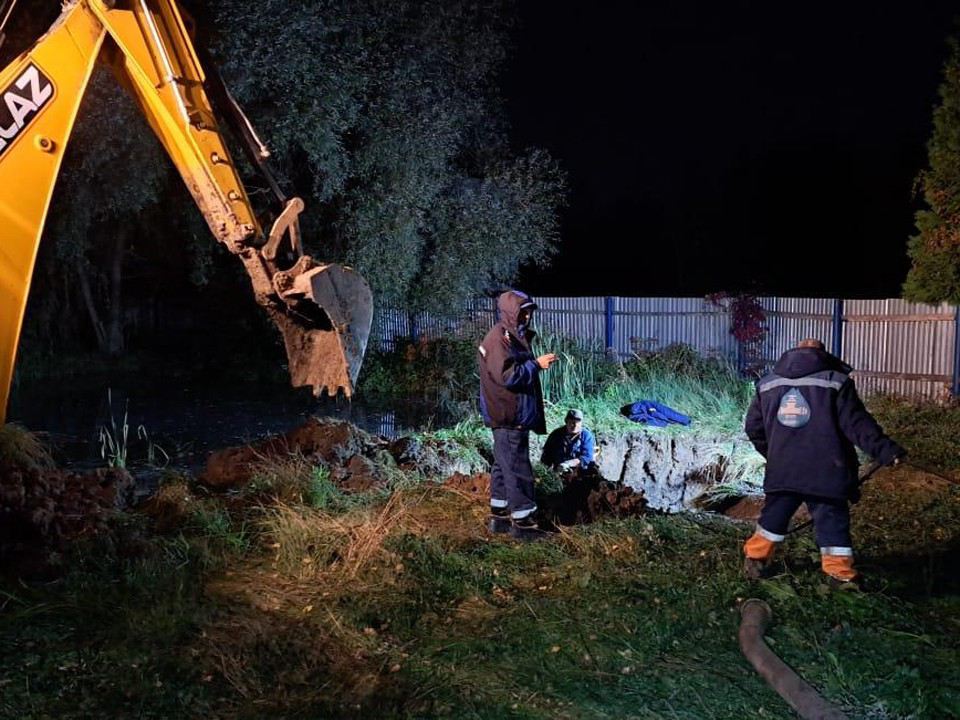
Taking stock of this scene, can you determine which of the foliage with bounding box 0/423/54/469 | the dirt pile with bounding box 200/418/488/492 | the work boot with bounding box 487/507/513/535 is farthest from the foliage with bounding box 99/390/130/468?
the work boot with bounding box 487/507/513/535

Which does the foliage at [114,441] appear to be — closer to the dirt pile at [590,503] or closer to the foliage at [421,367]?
the dirt pile at [590,503]

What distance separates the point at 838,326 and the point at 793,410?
352 inches

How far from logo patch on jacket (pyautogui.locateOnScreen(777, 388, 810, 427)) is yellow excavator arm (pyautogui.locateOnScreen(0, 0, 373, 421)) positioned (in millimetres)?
2632

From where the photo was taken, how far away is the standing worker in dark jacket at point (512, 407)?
5789mm

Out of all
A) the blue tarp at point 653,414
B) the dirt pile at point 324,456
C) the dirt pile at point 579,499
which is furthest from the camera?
the blue tarp at point 653,414

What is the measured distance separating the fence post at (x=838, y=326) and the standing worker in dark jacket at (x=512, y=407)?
335 inches

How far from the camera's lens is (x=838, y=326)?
42.0 feet

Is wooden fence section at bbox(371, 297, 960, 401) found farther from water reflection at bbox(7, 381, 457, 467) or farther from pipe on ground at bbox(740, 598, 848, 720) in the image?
pipe on ground at bbox(740, 598, 848, 720)

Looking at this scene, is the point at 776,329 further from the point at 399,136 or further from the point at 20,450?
the point at 20,450

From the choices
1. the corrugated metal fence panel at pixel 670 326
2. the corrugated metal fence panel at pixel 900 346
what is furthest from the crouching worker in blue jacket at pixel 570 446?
the corrugated metal fence panel at pixel 670 326

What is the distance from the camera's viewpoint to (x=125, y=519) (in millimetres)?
5754

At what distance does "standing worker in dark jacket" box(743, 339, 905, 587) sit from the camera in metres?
4.57

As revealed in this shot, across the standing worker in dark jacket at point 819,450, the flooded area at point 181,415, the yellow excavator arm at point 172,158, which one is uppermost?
the yellow excavator arm at point 172,158

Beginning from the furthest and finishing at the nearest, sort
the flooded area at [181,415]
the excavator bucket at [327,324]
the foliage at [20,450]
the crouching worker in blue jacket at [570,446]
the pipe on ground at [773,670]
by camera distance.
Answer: the flooded area at [181,415], the crouching worker in blue jacket at [570,446], the foliage at [20,450], the excavator bucket at [327,324], the pipe on ground at [773,670]
